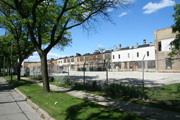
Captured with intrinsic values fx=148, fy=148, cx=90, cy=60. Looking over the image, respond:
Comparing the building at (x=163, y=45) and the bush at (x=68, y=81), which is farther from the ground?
the building at (x=163, y=45)

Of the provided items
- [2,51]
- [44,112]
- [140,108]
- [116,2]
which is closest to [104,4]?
[116,2]

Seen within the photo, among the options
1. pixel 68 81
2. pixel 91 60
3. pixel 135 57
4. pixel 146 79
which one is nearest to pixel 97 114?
pixel 68 81

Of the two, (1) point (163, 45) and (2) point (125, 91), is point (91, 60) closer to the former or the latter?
(1) point (163, 45)

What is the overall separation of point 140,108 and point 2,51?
37368 mm

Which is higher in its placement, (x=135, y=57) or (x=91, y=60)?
(x=135, y=57)

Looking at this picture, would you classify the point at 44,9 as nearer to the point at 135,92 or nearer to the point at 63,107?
the point at 63,107

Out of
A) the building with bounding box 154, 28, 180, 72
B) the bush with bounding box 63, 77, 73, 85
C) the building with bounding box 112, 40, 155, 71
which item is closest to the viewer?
the bush with bounding box 63, 77, 73, 85

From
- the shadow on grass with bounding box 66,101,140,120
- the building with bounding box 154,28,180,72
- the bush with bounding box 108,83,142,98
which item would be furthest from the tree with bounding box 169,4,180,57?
the building with bounding box 154,28,180,72

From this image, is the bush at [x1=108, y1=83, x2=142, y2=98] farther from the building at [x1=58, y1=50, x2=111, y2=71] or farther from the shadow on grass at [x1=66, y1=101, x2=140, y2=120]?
the building at [x1=58, y1=50, x2=111, y2=71]

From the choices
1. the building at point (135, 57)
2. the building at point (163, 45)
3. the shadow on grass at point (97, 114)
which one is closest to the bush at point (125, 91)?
the shadow on grass at point (97, 114)

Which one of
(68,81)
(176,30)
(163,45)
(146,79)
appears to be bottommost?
(146,79)

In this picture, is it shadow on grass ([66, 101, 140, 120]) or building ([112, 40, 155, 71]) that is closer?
shadow on grass ([66, 101, 140, 120])

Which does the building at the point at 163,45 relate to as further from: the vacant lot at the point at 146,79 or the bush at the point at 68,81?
the bush at the point at 68,81

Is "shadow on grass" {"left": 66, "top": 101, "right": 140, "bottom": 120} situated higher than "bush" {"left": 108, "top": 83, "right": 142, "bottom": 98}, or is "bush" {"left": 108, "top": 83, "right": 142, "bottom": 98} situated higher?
"bush" {"left": 108, "top": 83, "right": 142, "bottom": 98}
